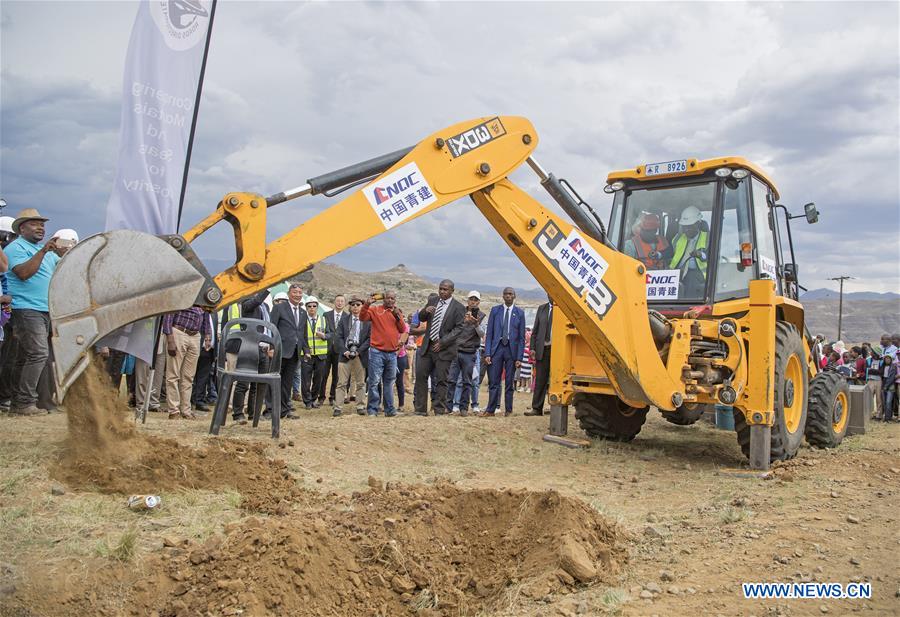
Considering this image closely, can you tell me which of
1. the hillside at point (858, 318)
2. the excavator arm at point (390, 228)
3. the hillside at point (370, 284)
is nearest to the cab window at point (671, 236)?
the excavator arm at point (390, 228)

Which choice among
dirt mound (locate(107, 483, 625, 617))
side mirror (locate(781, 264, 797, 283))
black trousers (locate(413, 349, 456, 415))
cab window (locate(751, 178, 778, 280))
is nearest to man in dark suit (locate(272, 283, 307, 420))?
black trousers (locate(413, 349, 456, 415))

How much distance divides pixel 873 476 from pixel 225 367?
641 cm

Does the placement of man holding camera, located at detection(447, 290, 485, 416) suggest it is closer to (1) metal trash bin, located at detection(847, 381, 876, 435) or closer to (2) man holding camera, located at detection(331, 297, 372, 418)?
(2) man holding camera, located at detection(331, 297, 372, 418)

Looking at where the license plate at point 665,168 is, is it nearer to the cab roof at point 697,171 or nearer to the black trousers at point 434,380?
the cab roof at point 697,171

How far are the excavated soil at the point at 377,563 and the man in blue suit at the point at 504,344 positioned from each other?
6200 millimetres

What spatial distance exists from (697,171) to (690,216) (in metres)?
0.47

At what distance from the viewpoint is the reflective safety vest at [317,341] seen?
11.8 m

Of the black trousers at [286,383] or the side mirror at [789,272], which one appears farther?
the black trousers at [286,383]

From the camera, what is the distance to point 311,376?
40.4 feet

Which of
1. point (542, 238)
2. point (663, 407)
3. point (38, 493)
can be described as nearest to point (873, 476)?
point (663, 407)

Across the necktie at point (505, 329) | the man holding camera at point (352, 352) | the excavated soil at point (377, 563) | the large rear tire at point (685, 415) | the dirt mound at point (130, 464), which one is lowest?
the excavated soil at point (377, 563)

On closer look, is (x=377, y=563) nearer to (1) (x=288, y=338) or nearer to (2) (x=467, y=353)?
(1) (x=288, y=338)

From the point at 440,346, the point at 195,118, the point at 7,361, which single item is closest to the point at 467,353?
the point at 440,346

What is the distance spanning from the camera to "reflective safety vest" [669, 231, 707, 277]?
755 centimetres
